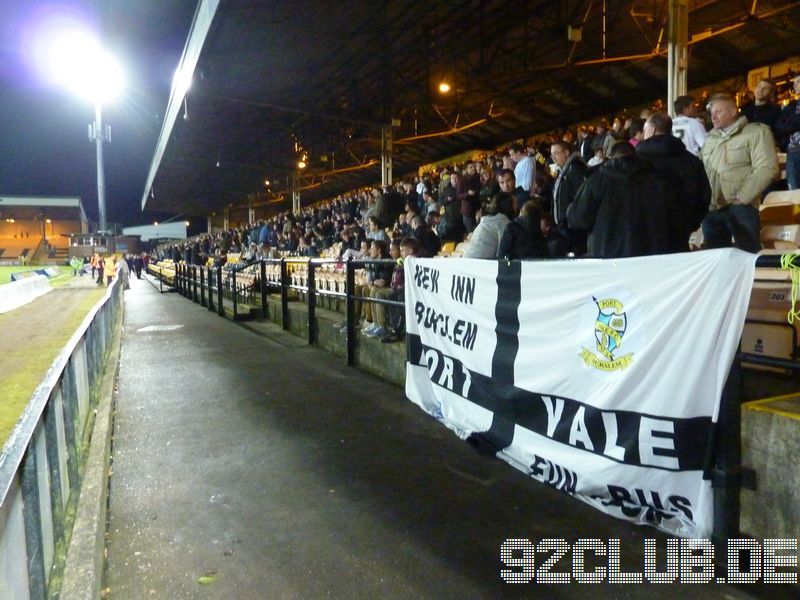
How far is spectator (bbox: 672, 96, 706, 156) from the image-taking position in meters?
5.85

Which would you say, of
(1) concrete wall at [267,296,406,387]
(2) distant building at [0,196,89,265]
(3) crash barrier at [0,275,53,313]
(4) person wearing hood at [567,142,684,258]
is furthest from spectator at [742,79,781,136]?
(2) distant building at [0,196,89,265]

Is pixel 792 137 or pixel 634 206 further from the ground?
pixel 792 137

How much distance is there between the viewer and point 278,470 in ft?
13.1

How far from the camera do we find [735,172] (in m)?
4.88

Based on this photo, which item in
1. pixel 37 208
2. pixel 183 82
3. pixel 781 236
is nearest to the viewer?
pixel 781 236

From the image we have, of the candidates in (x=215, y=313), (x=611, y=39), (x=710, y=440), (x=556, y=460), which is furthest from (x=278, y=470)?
(x=611, y=39)

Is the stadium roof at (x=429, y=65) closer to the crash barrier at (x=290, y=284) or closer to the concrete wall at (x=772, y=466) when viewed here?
the crash barrier at (x=290, y=284)

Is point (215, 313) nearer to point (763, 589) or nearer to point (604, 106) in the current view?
point (763, 589)

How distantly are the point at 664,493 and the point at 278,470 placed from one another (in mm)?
2451

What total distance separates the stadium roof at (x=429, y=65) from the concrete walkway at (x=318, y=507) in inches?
344

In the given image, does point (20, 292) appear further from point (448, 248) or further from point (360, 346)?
point (360, 346)

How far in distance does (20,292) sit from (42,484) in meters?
20.9

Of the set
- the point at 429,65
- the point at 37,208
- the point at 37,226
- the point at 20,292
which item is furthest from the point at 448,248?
the point at 37,226

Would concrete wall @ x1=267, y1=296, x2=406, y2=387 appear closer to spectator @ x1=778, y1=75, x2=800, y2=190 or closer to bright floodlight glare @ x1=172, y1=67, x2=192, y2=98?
spectator @ x1=778, y1=75, x2=800, y2=190
